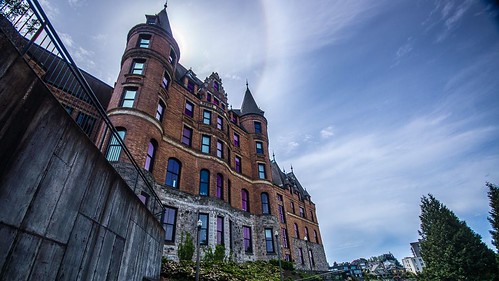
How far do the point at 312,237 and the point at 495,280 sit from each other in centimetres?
2065

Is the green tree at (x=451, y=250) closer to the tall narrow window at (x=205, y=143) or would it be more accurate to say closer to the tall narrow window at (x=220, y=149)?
the tall narrow window at (x=220, y=149)

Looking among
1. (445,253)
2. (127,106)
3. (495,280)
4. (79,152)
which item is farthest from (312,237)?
(79,152)

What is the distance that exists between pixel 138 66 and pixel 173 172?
30.3 ft

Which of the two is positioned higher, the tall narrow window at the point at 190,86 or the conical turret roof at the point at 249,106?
the conical turret roof at the point at 249,106

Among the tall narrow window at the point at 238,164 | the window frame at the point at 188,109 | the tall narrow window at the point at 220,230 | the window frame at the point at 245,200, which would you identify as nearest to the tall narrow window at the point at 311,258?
the window frame at the point at 245,200

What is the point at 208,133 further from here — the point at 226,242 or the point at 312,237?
the point at 312,237

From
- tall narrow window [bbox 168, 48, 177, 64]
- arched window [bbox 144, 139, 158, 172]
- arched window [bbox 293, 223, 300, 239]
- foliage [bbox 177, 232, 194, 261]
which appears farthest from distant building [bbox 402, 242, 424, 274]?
tall narrow window [bbox 168, 48, 177, 64]

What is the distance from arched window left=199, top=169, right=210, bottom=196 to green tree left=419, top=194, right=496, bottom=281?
2620 centimetres

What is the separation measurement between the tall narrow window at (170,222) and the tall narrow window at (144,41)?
46.5ft

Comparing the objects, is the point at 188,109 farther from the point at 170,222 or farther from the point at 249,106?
the point at 249,106

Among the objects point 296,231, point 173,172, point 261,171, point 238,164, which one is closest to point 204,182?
point 173,172

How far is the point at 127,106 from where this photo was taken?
15.6 metres

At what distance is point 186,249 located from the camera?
14281 millimetres

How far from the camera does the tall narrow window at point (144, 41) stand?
759 inches
